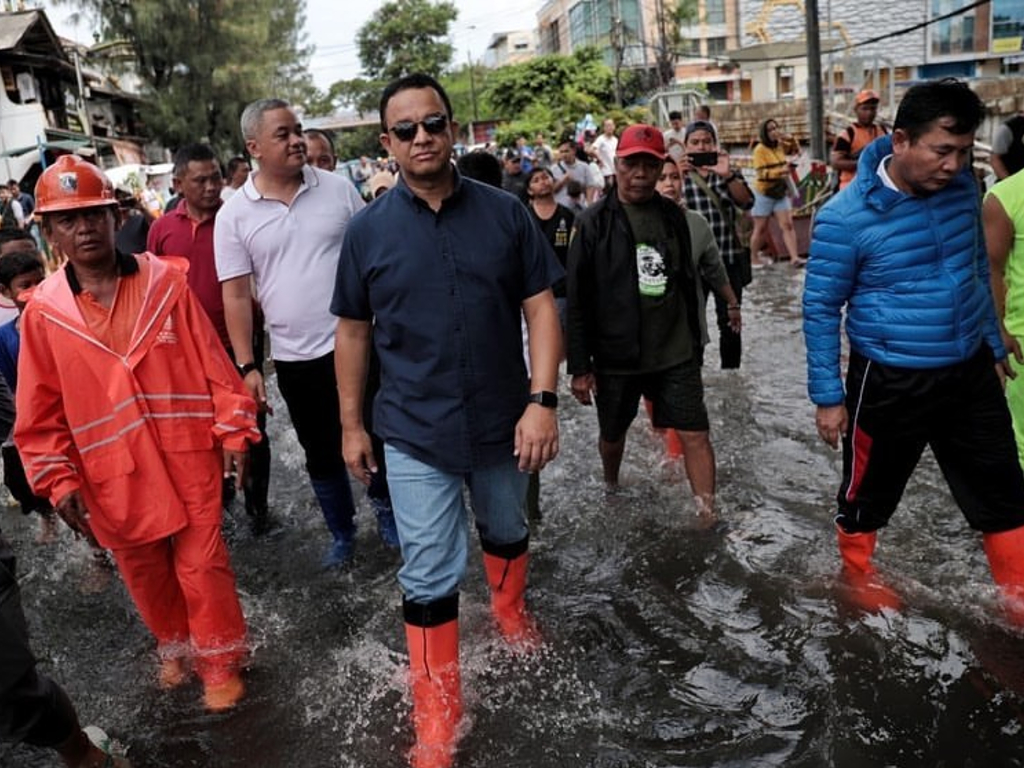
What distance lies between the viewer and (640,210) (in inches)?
184

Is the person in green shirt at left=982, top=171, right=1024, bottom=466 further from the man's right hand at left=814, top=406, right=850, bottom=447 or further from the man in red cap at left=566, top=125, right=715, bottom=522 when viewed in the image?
the man in red cap at left=566, top=125, right=715, bottom=522

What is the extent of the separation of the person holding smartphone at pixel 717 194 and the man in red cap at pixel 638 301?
60.9 inches

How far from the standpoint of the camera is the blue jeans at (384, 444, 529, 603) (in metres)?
3.16

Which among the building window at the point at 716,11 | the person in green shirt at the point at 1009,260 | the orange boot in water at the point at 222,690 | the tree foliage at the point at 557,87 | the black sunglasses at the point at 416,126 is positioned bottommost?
the orange boot in water at the point at 222,690

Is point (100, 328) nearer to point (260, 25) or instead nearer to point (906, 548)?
point (906, 548)

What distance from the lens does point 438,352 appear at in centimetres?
308

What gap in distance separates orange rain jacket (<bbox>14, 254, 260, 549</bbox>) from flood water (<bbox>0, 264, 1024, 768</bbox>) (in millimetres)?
845

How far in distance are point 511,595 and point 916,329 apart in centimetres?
185

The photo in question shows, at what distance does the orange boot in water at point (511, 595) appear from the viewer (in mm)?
3674

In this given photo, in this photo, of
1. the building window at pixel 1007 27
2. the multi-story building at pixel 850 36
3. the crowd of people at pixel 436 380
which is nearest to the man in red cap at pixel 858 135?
the crowd of people at pixel 436 380

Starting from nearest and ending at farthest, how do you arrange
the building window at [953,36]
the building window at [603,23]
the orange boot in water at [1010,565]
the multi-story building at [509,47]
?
the orange boot in water at [1010,565] → the building window at [953,36] → the building window at [603,23] → the multi-story building at [509,47]

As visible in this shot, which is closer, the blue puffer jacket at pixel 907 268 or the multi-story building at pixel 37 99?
the blue puffer jacket at pixel 907 268

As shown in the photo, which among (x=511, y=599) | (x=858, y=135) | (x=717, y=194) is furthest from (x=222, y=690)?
(x=858, y=135)

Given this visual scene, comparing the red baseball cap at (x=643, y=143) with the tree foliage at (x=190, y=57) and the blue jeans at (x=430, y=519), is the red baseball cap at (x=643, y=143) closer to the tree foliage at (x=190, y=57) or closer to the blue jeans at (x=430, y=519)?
the blue jeans at (x=430, y=519)
